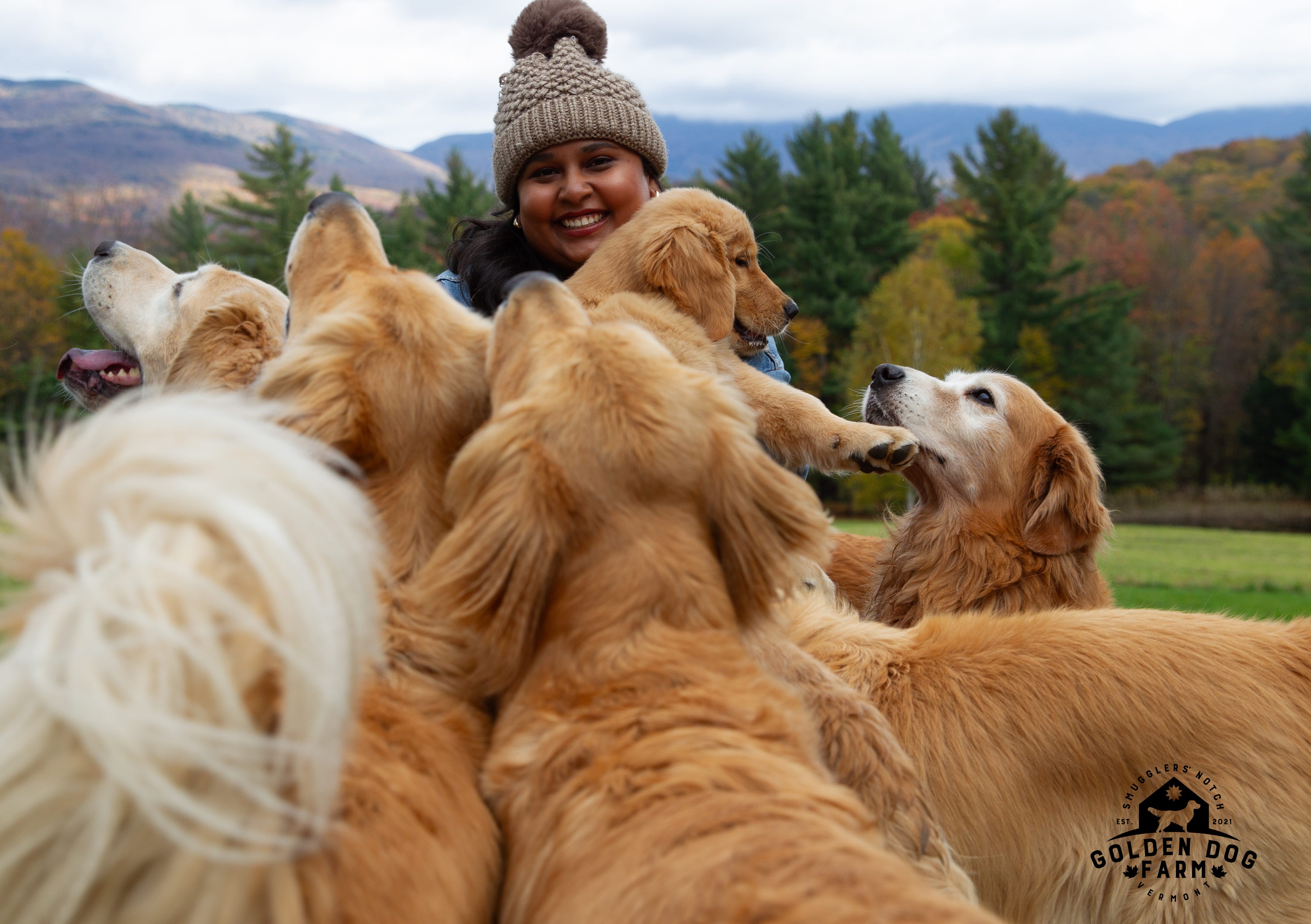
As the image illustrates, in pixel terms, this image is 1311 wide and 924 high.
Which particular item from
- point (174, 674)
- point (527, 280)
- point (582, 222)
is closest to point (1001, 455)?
point (582, 222)

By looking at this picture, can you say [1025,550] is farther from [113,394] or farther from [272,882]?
[113,394]

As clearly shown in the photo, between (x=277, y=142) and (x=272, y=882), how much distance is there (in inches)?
1970

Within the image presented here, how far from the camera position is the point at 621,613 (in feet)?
6.48

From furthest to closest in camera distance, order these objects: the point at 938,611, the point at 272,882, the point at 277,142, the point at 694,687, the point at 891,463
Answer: the point at 277,142
the point at 938,611
the point at 891,463
the point at 694,687
the point at 272,882

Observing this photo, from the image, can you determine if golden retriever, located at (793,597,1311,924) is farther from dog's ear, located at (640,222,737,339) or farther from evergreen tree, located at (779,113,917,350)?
evergreen tree, located at (779,113,917,350)

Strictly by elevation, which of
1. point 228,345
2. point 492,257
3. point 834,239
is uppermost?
point 492,257

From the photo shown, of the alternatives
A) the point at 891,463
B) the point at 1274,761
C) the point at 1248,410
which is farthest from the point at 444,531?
the point at 1248,410

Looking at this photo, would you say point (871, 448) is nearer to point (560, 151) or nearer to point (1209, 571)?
point (560, 151)

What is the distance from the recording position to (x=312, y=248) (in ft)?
9.18

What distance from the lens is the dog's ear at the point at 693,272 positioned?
4.18m

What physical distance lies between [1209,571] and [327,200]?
1491cm

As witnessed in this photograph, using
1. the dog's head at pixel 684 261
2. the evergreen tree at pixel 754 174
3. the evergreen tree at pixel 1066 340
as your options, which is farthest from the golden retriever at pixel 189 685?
the evergreen tree at pixel 1066 340

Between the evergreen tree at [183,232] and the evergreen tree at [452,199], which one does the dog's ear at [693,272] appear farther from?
the evergreen tree at [183,232]

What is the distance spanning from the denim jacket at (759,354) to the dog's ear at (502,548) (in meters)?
2.68
